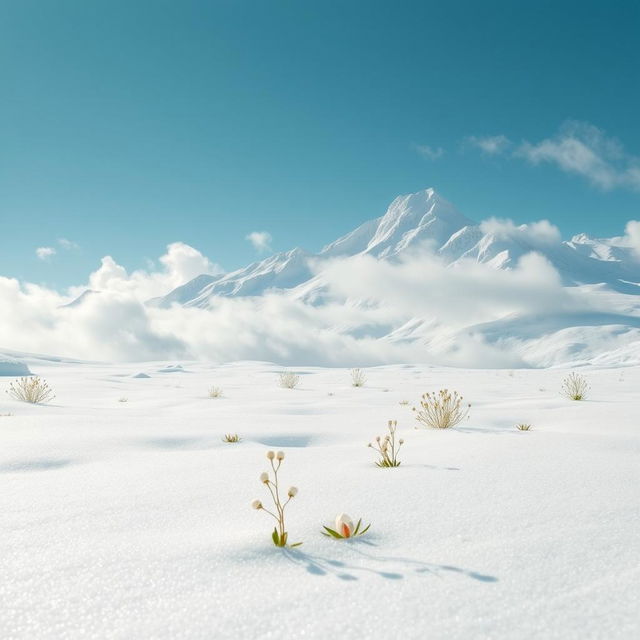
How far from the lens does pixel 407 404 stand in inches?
265

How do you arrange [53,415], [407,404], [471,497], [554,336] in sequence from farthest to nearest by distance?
[554,336], [407,404], [53,415], [471,497]

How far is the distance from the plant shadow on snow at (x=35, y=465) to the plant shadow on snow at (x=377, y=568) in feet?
6.49

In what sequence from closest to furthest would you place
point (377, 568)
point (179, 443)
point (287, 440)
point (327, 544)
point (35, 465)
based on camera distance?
point (377, 568), point (327, 544), point (35, 465), point (179, 443), point (287, 440)

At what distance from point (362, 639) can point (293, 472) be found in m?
1.68

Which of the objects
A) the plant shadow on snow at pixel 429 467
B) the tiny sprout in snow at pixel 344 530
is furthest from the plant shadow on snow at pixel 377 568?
the plant shadow on snow at pixel 429 467

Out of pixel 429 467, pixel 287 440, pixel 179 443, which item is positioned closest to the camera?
pixel 429 467

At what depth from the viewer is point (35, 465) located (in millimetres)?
2791

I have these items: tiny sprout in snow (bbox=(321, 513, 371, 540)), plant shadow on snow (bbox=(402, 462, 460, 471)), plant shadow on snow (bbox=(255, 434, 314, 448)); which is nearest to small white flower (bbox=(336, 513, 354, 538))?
tiny sprout in snow (bbox=(321, 513, 371, 540))

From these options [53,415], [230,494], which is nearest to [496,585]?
[230,494]

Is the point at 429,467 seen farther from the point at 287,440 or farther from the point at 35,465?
the point at 35,465

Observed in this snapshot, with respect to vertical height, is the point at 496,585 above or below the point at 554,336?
below

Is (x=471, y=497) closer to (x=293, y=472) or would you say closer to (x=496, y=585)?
(x=496, y=585)

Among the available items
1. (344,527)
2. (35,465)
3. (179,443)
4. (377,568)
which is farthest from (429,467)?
(35,465)

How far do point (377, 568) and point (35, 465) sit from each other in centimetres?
233
